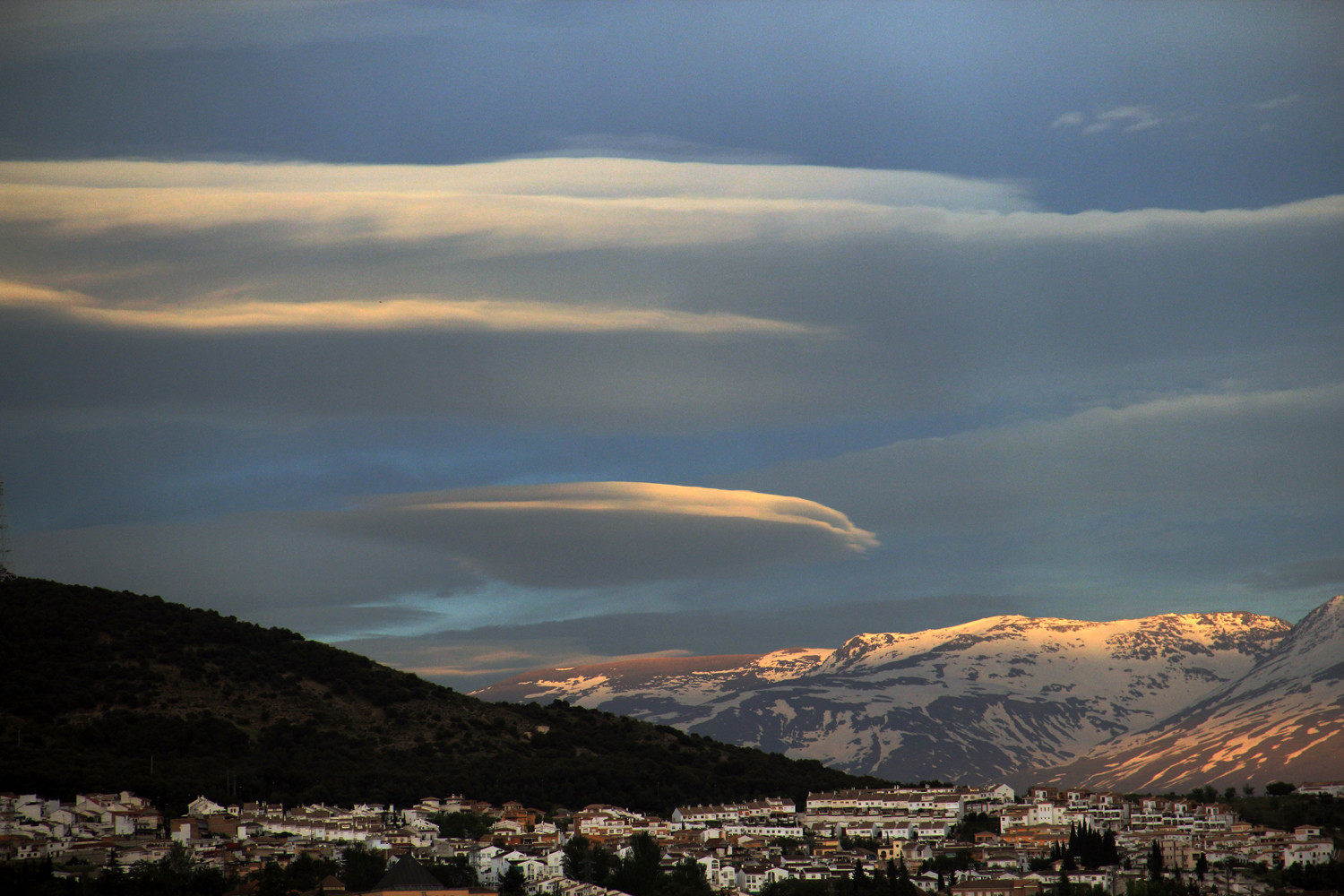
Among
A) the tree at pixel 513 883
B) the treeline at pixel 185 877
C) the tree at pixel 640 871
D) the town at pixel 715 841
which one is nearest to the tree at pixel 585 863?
the town at pixel 715 841

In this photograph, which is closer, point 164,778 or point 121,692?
point 164,778

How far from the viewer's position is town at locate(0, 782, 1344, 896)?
354 ft

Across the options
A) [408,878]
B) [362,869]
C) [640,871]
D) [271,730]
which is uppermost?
[271,730]

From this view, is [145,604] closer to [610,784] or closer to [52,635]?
[52,635]

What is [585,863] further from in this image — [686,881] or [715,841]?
[715,841]

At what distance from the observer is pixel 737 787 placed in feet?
527

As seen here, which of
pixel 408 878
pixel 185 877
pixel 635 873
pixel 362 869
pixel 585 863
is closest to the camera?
pixel 408 878

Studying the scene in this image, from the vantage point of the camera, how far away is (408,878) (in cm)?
9675

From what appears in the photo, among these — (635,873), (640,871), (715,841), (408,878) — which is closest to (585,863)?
(635,873)

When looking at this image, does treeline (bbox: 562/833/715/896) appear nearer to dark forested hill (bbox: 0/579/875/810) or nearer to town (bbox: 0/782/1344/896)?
town (bbox: 0/782/1344/896)

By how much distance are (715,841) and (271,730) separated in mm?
46080

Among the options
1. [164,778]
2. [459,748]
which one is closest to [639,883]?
[164,778]

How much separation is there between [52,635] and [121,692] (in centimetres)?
1575

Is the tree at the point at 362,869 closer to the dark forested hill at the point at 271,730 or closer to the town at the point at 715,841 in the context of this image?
the town at the point at 715,841
